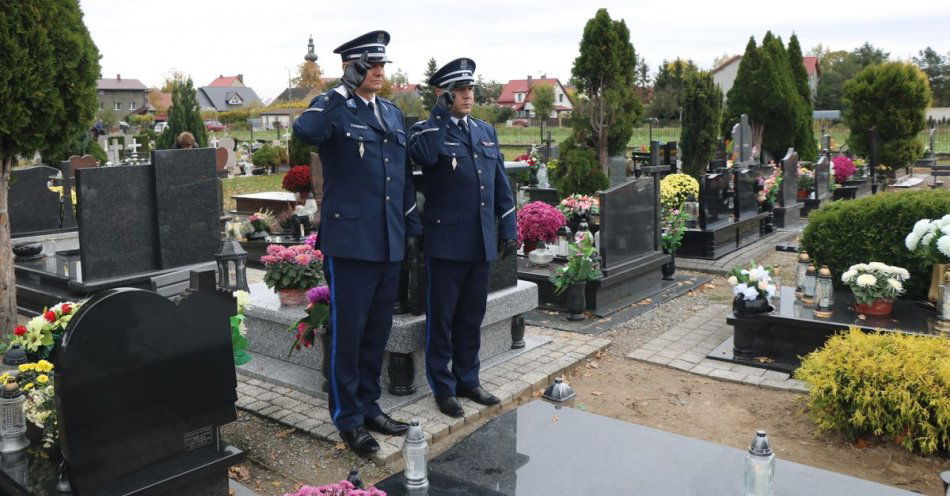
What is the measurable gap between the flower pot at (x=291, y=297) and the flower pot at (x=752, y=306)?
3392 millimetres

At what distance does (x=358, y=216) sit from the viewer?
455 centimetres

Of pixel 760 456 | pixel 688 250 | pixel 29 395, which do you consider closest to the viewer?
pixel 760 456

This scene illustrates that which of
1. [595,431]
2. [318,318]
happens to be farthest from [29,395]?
[595,431]

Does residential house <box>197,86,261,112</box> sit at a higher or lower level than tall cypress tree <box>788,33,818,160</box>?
higher

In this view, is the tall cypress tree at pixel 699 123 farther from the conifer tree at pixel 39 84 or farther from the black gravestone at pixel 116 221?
the conifer tree at pixel 39 84

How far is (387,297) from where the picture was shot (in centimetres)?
475

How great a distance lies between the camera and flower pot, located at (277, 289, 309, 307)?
614cm

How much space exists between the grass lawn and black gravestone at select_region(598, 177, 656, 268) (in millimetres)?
12535

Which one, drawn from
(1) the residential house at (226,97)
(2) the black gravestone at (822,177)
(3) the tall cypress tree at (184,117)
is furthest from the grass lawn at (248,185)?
(1) the residential house at (226,97)

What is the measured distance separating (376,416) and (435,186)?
145 cm

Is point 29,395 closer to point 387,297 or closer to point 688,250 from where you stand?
point 387,297

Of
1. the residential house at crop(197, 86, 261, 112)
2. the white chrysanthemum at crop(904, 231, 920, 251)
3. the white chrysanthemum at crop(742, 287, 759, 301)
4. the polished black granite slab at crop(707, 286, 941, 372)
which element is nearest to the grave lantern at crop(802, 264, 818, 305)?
the polished black granite slab at crop(707, 286, 941, 372)

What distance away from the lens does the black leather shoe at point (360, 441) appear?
4.57 m

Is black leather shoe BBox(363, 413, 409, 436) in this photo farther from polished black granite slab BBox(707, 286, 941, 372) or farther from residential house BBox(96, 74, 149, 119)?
residential house BBox(96, 74, 149, 119)
